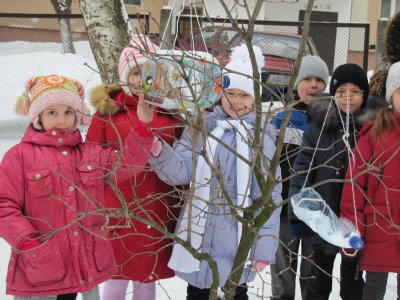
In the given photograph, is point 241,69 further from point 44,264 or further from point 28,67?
point 28,67

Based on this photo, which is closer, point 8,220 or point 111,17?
point 8,220

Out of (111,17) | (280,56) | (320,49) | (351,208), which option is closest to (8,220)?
(351,208)

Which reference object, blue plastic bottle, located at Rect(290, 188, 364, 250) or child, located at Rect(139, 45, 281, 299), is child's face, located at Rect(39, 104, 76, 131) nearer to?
Result: child, located at Rect(139, 45, 281, 299)

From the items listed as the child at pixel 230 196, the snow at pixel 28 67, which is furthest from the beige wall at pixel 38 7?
the child at pixel 230 196

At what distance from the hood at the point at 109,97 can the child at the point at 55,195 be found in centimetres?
16

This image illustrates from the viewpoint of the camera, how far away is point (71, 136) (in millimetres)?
2602

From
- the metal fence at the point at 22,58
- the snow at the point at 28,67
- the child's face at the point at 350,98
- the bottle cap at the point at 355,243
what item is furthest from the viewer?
the snow at the point at 28,67

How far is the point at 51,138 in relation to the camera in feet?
8.42

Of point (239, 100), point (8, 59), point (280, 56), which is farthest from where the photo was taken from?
point (8, 59)

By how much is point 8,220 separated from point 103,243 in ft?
1.49

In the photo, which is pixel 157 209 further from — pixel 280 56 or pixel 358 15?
pixel 358 15

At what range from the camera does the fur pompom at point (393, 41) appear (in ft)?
11.3

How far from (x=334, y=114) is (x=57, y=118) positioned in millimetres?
1497

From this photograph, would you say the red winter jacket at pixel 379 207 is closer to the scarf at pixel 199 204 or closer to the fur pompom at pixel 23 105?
the scarf at pixel 199 204
